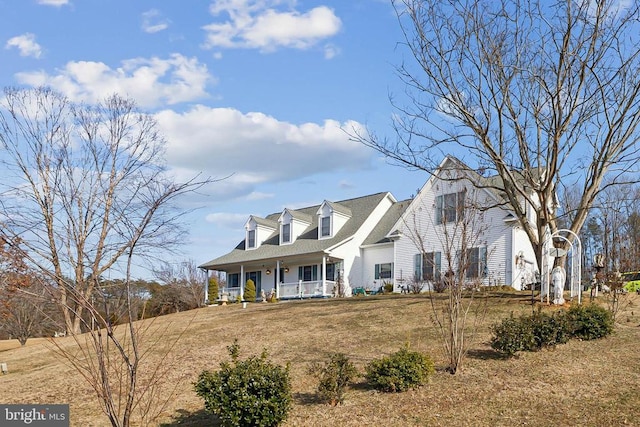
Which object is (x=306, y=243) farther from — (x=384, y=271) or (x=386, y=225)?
(x=384, y=271)

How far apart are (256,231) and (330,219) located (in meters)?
5.08

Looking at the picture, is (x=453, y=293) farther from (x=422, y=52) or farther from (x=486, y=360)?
(x=422, y=52)

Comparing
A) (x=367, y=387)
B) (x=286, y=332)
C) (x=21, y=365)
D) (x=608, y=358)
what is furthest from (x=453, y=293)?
(x=21, y=365)

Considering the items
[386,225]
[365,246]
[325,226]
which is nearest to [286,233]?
[325,226]

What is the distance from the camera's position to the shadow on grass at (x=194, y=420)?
9336 millimetres

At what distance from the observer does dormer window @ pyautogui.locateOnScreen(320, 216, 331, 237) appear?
3141cm

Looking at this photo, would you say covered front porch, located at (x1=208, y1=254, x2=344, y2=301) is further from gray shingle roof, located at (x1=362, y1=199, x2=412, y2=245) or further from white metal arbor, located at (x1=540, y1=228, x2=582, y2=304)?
white metal arbor, located at (x1=540, y1=228, x2=582, y2=304)

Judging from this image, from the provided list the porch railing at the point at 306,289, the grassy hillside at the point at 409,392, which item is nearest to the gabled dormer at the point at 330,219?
the porch railing at the point at 306,289

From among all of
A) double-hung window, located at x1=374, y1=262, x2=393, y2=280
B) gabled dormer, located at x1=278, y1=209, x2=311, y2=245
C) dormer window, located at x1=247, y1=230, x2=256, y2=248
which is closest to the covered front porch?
dormer window, located at x1=247, y1=230, x2=256, y2=248

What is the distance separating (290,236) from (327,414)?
23.8m

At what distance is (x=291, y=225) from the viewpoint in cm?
3269

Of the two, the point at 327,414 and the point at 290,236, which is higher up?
the point at 290,236

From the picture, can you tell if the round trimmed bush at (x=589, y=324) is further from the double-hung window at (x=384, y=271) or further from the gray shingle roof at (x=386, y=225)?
the gray shingle roof at (x=386, y=225)

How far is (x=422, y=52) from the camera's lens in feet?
55.4
